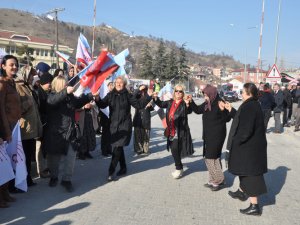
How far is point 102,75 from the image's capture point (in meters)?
6.57

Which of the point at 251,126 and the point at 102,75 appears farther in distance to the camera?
the point at 102,75

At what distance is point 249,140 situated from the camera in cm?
548

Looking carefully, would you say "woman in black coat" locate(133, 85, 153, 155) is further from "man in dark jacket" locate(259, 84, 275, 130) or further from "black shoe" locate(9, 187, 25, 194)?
"man in dark jacket" locate(259, 84, 275, 130)

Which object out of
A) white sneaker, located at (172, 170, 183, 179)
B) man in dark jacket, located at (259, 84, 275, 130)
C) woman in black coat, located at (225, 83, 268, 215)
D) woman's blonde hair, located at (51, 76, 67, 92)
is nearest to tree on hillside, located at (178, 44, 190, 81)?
man in dark jacket, located at (259, 84, 275, 130)

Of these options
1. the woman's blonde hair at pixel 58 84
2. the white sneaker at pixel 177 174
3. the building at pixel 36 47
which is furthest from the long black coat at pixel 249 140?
the building at pixel 36 47

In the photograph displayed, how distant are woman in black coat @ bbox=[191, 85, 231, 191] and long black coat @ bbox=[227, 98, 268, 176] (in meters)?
0.93

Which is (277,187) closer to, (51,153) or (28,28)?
(51,153)

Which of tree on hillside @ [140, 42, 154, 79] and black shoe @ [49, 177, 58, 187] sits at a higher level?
tree on hillside @ [140, 42, 154, 79]

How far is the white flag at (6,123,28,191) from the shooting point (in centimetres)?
570

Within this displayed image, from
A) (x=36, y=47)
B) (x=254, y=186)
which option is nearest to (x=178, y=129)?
(x=254, y=186)

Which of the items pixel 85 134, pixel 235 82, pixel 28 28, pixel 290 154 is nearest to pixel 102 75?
pixel 85 134

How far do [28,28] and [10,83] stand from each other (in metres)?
174

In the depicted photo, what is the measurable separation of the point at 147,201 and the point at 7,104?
244 cm

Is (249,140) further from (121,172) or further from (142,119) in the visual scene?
(142,119)
